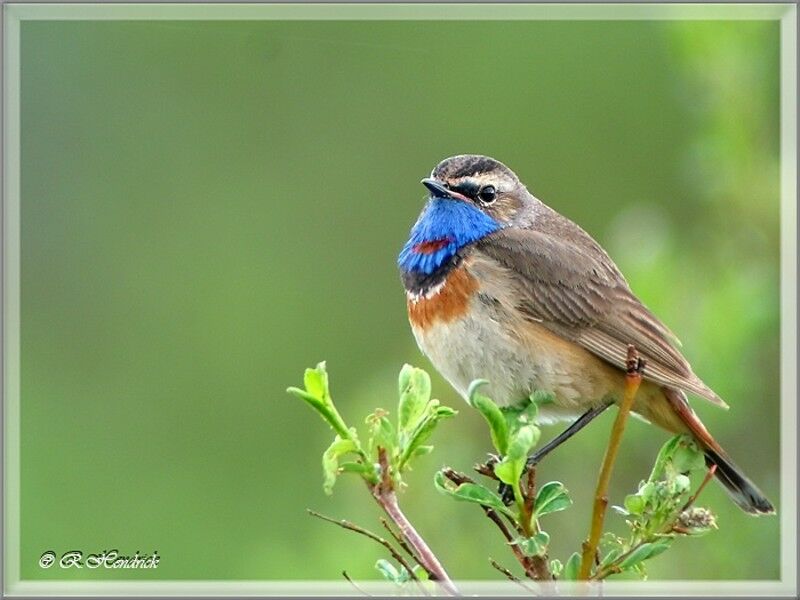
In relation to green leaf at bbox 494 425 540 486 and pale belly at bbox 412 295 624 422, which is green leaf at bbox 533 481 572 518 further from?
pale belly at bbox 412 295 624 422

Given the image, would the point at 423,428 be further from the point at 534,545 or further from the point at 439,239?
the point at 439,239

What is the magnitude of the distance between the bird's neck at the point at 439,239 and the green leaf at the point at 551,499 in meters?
1.96

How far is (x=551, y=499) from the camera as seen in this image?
13.6 ft

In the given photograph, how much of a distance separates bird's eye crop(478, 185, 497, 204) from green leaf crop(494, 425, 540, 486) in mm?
2106

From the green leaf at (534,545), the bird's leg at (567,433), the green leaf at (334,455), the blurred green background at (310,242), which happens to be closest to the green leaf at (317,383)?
the green leaf at (334,455)

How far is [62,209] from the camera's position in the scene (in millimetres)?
10352

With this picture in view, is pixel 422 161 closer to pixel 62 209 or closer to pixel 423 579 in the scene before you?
pixel 62 209

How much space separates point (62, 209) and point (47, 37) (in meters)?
2.29

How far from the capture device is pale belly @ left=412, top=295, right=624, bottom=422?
580 cm

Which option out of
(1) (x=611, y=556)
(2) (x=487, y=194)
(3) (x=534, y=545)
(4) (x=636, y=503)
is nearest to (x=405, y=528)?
(3) (x=534, y=545)

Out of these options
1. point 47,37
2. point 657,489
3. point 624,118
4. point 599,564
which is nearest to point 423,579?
point 599,564

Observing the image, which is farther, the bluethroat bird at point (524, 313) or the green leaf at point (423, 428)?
the bluethroat bird at point (524, 313)

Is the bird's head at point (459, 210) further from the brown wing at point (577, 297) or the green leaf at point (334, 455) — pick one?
the green leaf at point (334, 455)

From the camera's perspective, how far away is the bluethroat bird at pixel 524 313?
19.1 feet
